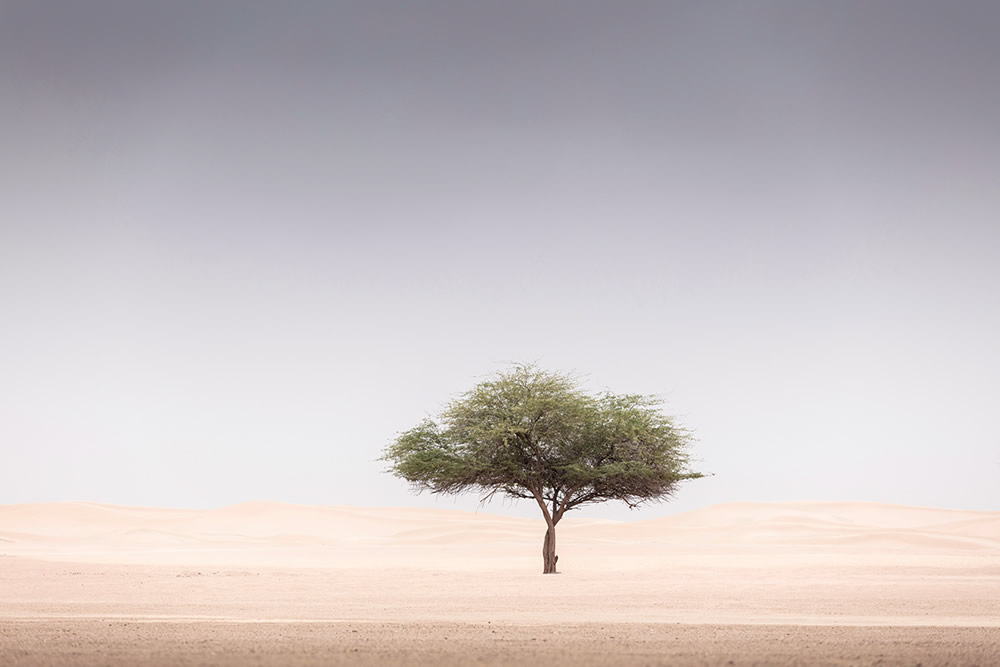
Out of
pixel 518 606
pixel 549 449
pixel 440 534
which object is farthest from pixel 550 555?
pixel 440 534

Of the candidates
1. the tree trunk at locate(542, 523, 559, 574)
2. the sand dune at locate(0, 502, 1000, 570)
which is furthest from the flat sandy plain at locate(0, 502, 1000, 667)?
the tree trunk at locate(542, 523, 559, 574)

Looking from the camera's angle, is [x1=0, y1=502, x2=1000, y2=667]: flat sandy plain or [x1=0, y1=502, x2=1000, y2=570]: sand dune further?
[x1=0, y1=502, x2=1000, y2=570]: sand dune

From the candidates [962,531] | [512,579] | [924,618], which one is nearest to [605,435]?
[512,579]

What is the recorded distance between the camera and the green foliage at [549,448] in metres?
34.7

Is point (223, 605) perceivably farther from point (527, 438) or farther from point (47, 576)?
point (527, 438)

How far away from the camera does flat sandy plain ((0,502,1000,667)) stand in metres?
14.1

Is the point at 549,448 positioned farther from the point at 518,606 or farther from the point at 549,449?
Result: the point at 518,606

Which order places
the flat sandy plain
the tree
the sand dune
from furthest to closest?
the sand dune → the tree → the flat sandy plain

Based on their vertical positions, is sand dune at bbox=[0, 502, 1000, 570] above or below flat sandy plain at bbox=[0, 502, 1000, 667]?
above

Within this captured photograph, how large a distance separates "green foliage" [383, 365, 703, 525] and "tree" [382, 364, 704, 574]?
34mm

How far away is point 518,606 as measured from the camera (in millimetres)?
23406

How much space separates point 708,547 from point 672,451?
73.4 ft

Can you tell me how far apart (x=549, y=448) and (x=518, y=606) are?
12.0m

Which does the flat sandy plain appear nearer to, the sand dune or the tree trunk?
the sand dune
